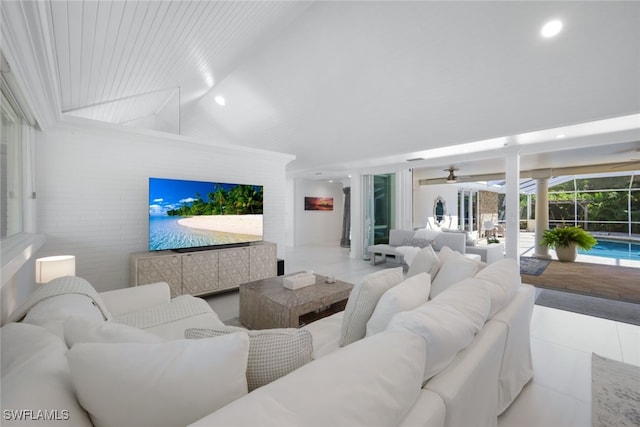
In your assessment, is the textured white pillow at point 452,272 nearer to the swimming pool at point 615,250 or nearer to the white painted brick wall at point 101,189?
the white painted brick wall at point 101,189

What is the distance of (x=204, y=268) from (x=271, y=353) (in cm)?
320

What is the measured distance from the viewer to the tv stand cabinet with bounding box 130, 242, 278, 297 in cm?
337

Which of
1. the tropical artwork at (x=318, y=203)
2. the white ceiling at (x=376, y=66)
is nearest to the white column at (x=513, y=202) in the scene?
the white ceiling at (x=376, y=66)

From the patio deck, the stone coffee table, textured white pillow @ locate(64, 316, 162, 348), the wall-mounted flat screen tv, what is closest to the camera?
textured white pillow @ locate(64, 316, 162, 348)

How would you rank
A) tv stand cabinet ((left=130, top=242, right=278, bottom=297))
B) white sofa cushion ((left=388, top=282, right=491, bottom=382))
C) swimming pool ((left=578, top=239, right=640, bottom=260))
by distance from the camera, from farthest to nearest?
swimming pool ((left=578, top=239, right=640, bottom=260))
tv stand cabinet ((left=130, top=242, right=278, bottom=297))
white sofa cushion ((left=388, top=282, right=491, bottom=382))

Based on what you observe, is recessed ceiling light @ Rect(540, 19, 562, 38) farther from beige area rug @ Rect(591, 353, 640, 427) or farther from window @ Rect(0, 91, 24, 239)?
window @ Rect(0, 91, 24, 239)

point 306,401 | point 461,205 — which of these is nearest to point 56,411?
point 306,401

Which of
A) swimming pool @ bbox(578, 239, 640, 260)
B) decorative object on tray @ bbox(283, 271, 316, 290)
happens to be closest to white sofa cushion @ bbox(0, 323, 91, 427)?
decorative object on tray @ bbox(283, 271, 316, 290)

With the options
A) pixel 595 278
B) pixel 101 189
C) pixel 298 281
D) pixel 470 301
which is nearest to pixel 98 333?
pixel 470 301

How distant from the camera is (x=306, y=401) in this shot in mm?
666

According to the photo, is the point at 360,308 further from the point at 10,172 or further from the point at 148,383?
the point at 10,172

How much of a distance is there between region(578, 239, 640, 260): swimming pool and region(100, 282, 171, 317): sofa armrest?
9.80 metres

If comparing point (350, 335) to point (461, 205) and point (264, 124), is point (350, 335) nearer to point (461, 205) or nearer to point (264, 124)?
point (264, 124)

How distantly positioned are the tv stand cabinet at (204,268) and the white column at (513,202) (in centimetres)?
398
